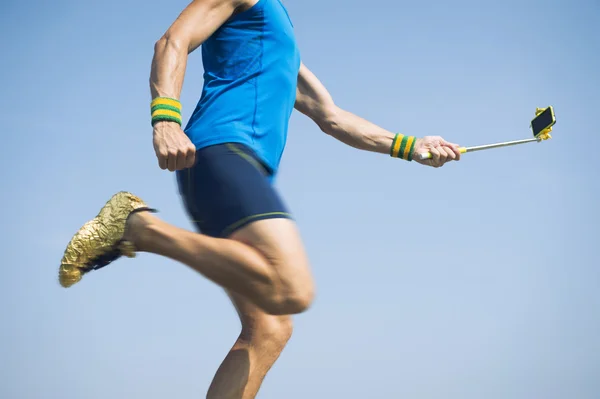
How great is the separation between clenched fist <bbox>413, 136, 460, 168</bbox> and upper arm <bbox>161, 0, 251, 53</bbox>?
1575 millimetres

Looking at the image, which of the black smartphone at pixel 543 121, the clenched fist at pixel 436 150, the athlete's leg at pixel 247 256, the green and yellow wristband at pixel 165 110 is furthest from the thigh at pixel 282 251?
the black smartphone at pixel 543 121

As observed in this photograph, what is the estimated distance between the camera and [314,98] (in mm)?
5023

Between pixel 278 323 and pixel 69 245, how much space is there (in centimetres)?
117

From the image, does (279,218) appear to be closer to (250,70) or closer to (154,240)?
(154,240)

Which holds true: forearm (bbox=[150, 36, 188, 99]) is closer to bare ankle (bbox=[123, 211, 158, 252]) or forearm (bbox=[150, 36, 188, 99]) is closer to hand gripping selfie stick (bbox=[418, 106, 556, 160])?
bare ankle (bbox=[123, 211, 158, 252])

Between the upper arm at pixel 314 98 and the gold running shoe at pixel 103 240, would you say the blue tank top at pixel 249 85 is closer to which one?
the gold running shoe at pixel 103 240

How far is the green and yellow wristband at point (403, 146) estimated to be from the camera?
4836 mm

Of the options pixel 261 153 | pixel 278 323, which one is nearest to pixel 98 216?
pixel 261 153

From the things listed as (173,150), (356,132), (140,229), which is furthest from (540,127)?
(140,229)

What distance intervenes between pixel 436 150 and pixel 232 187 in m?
1.76

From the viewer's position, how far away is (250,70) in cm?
384

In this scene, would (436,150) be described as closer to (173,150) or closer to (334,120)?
(334,120)

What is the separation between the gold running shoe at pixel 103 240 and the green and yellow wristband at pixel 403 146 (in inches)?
77.4

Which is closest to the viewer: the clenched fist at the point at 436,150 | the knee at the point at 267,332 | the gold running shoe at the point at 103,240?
the gold running shoe at the point at 103,240
